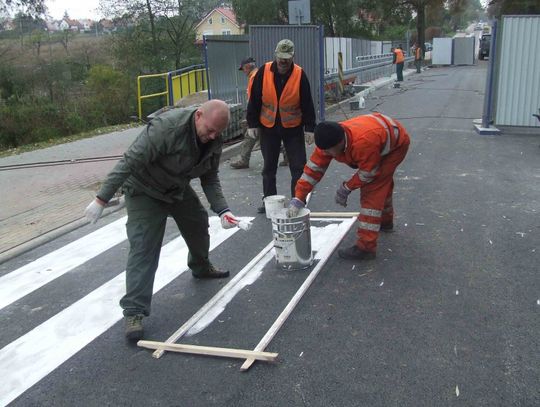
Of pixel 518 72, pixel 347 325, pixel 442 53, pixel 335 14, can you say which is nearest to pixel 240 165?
pixel 347 325

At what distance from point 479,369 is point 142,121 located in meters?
16.2

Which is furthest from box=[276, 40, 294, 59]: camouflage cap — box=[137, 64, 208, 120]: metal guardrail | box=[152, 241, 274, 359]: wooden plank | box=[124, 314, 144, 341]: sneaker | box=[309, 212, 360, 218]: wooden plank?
box=[137, 64, 208, 120]: metal guardrail

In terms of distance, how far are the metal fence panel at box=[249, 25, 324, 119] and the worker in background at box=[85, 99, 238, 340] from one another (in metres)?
7.75

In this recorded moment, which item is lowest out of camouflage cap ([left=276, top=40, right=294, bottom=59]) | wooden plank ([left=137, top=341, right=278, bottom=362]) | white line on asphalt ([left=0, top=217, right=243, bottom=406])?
white line on asphalt ([left=0, top=217, right=243, bottom=406])

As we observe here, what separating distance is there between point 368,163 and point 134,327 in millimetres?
2329

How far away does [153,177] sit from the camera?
394cm

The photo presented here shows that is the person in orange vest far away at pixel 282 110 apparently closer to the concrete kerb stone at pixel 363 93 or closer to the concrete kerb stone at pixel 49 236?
the concrete kerb stone at pixel 49 236

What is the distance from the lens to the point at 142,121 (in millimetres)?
18109

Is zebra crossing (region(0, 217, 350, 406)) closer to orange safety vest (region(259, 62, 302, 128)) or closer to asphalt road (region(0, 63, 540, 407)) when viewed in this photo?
asphalt road (region(0, 63, 540, 407))

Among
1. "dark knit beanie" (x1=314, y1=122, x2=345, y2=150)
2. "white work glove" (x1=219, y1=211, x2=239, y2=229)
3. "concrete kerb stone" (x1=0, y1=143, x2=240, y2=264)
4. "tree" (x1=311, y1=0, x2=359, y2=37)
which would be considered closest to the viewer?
"white work glove" (x1=219, y1=211, x2=239, y2=229)

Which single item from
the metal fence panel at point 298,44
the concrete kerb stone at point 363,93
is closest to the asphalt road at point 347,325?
the metal fence panel at point 298,44

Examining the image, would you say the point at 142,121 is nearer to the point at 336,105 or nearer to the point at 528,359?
the point at 336,105

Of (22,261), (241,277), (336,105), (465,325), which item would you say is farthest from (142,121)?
(465,325)

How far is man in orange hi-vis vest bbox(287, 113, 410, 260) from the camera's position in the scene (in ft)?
15.4
